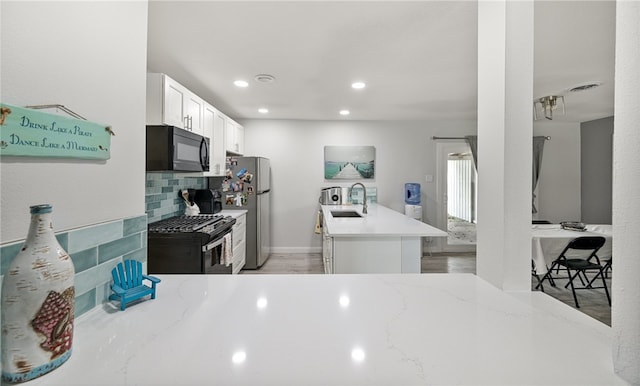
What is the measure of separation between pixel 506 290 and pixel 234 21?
80.1 inches

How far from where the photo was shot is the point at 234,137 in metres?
4.23

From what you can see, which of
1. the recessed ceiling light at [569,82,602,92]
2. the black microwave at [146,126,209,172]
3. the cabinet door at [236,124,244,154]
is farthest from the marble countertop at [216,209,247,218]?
the recessed ceiling light at [569,82,602,92]

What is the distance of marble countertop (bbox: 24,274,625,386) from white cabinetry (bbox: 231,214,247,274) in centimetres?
253

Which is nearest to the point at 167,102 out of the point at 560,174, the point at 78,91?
the point at 78,91

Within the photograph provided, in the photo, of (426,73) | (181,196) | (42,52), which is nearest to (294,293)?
(42,52)

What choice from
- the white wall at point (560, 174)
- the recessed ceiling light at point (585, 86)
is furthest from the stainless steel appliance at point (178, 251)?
the white wall at point (560, 174)

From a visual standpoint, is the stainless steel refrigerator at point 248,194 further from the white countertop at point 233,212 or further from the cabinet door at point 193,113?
the cabinet door at point 193,113

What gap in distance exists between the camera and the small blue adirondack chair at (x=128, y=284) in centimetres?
86

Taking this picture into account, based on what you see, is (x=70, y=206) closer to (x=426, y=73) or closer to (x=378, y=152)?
(x=426, y=73)

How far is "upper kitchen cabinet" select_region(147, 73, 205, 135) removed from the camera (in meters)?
2.29

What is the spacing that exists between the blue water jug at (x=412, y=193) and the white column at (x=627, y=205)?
4.33 metres

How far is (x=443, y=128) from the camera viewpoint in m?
5.04

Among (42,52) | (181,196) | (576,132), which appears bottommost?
(181,196)

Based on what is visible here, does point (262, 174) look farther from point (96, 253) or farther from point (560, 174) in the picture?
point (560, 174)
